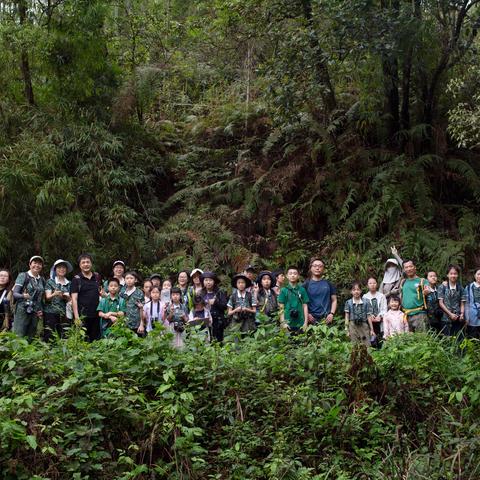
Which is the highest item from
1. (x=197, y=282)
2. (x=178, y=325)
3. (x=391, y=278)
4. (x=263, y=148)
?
(x=263, y=148)

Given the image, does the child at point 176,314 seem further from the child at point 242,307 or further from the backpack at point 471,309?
the backpack at point 471,309

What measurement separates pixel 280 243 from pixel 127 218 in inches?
129

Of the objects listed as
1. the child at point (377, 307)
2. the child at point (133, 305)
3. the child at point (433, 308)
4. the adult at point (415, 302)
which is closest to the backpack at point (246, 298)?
the child at point (133, 305)

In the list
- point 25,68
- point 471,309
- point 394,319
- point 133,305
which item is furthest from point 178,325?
point 25,68

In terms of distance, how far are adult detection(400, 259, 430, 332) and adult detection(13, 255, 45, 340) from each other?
507 cm

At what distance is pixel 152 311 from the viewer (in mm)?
9500

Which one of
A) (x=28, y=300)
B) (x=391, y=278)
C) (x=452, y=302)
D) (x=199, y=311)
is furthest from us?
(x=391, y=278)

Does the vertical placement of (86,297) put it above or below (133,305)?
above

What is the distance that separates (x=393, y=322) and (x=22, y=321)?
5.10m

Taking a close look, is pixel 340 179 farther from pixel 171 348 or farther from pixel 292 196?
pixel 171 348

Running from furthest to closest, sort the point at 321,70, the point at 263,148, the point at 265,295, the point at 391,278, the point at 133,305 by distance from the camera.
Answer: the point at 263,148 → the point at 321,70 → the point at 391,278 → the point at 265,295 → the point at 133,305

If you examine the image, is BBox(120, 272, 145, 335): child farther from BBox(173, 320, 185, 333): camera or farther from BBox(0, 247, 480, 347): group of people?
BBox(173, 320, 185, 333): camera

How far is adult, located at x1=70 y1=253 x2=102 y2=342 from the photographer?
30.3ft

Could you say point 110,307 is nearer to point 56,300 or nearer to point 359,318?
point 56,300
